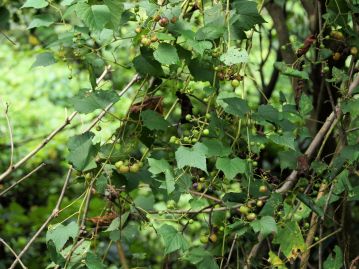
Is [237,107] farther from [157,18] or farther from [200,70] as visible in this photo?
[157,18]

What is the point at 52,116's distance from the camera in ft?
15.8

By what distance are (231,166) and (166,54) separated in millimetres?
252

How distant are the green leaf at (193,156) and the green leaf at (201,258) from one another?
0.28m

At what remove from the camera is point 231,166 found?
136 centimetres

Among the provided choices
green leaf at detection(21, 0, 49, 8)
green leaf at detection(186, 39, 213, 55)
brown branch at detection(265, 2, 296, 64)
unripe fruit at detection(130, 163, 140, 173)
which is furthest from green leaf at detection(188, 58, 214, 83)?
brown branch at detection(265, 2, 296, 64)

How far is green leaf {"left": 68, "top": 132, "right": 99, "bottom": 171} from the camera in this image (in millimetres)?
1403

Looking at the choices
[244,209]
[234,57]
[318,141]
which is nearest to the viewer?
[234,57]

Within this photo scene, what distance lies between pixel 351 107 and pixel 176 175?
41 centimetres

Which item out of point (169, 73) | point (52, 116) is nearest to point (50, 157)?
point (52, 116)

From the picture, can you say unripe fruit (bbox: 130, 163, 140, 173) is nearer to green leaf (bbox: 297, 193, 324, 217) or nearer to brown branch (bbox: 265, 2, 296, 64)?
green leaf (bbox: 297, 193, 324, 217)

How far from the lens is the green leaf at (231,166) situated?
1351 millimetres

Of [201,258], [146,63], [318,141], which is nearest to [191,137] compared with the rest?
[146,63]

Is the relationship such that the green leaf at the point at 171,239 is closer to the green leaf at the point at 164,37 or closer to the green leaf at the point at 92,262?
the green leaf at the point at 92,262

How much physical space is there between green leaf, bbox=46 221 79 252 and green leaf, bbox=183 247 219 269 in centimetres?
28
